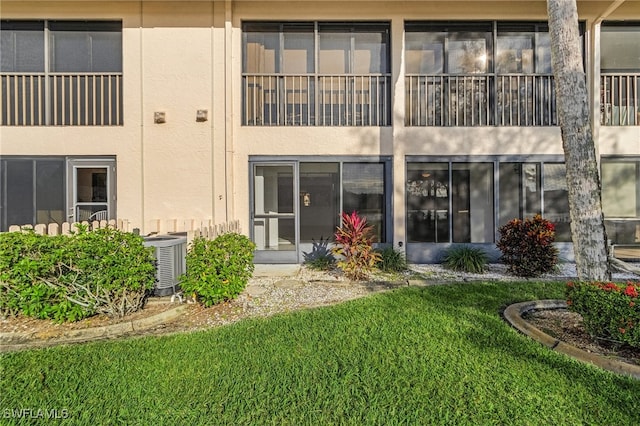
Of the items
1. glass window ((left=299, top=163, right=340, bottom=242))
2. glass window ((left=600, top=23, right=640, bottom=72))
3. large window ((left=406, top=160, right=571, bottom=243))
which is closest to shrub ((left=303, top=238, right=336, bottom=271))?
glass window ((left=299, top=163, right=340, bottom=242))

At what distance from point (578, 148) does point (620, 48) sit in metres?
7.37

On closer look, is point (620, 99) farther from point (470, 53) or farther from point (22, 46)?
point (22, 46)

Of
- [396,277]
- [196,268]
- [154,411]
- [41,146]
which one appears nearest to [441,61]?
[396,277]

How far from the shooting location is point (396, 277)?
717 centimetres

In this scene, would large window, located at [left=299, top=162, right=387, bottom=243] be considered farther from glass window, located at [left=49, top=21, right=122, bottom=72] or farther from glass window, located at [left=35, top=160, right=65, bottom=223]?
glass window, located at [left=35, top=160, right=65, bottom=223]

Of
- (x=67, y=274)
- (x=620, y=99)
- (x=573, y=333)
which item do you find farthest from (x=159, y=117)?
(x=620, y=99)

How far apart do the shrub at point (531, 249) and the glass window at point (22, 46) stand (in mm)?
12013

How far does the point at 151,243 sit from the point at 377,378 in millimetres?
4132

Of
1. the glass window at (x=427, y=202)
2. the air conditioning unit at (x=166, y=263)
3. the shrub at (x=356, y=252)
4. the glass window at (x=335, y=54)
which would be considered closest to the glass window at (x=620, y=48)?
the glass window at (x=427, y=202)

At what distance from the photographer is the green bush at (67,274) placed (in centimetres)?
430

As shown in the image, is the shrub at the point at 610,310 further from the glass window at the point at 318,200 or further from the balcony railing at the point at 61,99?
the balcony railing at the point at 61,99

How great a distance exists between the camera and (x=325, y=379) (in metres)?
3.07

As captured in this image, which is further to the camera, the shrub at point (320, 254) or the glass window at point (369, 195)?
the glass window at point (369, 195)

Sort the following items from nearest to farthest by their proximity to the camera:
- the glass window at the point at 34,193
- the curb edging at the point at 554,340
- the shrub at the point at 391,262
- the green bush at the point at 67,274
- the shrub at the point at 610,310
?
the curb edging at the point at 554,340 → the shrub at the point at 610,310 → the green bush at the point at 67,274 → the shrub at the point at 391,262 → the glass window at the point at 34,193
